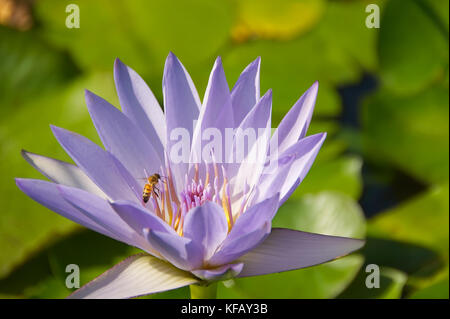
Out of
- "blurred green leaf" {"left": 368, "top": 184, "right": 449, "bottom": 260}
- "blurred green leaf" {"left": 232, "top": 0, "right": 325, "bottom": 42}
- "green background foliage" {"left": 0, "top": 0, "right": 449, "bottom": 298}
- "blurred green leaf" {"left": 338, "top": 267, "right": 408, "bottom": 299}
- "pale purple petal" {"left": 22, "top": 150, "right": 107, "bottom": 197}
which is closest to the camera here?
"pale purple petal" {"left": 22, "top": 150, "right": 107, "bottom": 197}

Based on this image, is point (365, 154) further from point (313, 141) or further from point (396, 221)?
point (313, 141)

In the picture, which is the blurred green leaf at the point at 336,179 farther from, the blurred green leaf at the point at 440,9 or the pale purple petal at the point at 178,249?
the pale purple petal at the point at 178,249

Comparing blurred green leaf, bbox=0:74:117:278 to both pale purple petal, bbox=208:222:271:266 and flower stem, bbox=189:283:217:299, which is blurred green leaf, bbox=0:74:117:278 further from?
pale purple petal, bbox=208:222:271:266

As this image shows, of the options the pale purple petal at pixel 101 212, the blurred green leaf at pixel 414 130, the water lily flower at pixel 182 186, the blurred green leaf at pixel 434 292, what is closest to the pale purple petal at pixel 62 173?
the water lily flower at pixel 182 186

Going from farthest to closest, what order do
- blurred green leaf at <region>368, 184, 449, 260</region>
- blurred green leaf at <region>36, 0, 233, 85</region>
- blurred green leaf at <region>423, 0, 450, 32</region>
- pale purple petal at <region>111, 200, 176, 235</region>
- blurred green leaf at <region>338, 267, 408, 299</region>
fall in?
1. blurred green leaf at <region>36, 0, 233, 85</region>
2. blurred green leaf at <region>423, 0, 450, 32</region>
3. blurred green leaf at <region>368, 184, 449, 260</region>
4. blurred green leaf at <region>338, 267, 408, 299</region>
5. pale purple petal at <region>111, 200, 176, 235</region>

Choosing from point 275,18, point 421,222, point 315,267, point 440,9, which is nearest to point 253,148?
point 315,267

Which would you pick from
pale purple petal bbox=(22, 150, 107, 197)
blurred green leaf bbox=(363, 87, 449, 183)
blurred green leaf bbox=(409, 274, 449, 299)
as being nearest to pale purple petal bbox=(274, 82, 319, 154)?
pale purple petal bbox=(22, 150, 107, 197)
